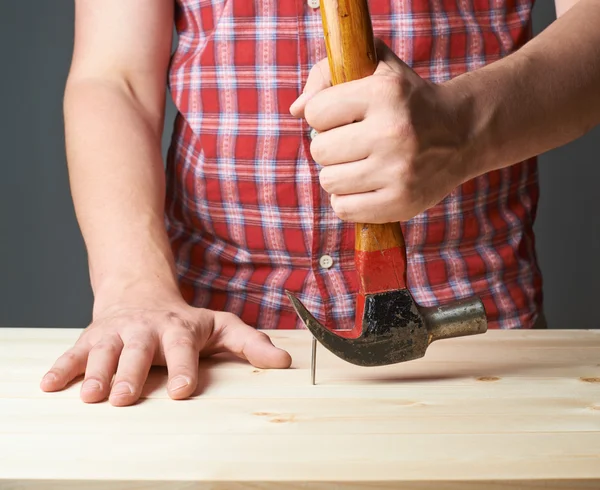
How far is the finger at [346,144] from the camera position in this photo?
3.04 ft

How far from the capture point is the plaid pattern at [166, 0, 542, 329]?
52.6 inches

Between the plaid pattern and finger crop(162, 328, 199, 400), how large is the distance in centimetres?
36

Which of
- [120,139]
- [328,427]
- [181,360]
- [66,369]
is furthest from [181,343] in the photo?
[120,139]

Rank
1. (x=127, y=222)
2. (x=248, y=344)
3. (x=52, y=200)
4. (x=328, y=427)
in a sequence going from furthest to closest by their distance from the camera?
(x=52, y=200) < (x=127, y=222) < (x=248, y=344) < (x=328, y=427)

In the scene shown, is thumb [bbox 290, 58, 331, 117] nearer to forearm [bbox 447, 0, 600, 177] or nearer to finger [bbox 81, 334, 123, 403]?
forearm [bbox 447, 0, 600, 177]

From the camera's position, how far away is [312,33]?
4.34 feet

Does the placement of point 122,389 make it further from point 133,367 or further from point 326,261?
point 326,261

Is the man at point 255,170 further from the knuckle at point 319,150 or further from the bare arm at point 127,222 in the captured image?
the knuckle at point 319,150

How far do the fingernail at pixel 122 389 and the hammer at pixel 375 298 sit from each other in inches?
8.7

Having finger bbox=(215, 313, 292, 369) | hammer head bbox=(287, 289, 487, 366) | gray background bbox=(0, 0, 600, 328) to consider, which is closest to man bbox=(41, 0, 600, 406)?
finger bbox=(215, 313, 292, 369)

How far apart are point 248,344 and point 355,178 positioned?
0.28m

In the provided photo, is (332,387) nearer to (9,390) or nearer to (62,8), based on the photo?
(9,390)

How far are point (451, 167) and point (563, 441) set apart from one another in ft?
1.11

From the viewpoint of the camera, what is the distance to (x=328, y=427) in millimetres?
863
